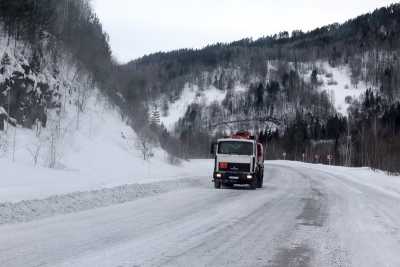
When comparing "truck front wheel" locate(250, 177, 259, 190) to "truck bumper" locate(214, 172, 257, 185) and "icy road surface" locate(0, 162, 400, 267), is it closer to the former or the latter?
"truck bumper" locate(214, 172, 257, 185)

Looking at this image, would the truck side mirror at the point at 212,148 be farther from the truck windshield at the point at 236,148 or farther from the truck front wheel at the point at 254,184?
the truck front wheel at the point at 254,184

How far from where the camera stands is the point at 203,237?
1014 cm

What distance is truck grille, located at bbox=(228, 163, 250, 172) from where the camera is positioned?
1034 inches

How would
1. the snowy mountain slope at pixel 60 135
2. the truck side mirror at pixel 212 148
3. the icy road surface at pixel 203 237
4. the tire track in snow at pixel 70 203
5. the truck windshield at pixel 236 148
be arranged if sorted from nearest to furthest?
the icy road surface at pixel 203 237 < the tire track in snow at pixel 70 203 < the snowy mountain slope at pixel 60 135 < the truck side mirror at pixel 212 148 < the truck windshield at pixel 236 148

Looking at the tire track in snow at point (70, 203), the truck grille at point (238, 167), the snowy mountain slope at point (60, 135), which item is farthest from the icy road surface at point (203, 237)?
the truck grille at point (238, 167)

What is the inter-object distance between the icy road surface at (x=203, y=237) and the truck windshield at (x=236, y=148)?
10.4 m

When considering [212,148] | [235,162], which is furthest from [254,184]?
[212,148]

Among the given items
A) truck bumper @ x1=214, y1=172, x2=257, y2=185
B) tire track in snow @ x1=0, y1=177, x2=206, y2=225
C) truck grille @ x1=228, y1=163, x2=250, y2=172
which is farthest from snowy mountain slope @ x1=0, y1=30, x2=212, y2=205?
truck grille @ x1=228, y1=163, x2=250, y2=172

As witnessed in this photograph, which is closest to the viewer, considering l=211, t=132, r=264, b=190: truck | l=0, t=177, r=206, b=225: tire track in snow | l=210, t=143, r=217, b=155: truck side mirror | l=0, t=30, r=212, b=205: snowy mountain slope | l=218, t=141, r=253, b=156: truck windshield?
l=0, t=177, r=206, b=225: tire track in snow

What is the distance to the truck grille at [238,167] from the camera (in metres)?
26.3

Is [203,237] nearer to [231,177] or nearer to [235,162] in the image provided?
[231,177]

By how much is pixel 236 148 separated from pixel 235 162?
2.37ft

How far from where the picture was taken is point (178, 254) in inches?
329

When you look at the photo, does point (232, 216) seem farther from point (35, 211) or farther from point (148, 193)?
point (148, 193)
